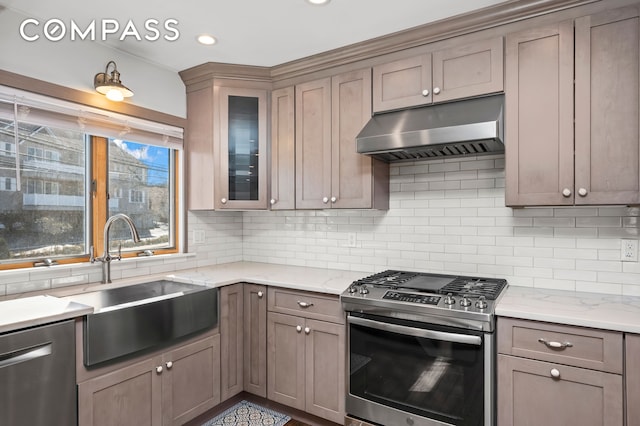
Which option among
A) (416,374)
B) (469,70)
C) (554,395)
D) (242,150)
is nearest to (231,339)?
(416,374)

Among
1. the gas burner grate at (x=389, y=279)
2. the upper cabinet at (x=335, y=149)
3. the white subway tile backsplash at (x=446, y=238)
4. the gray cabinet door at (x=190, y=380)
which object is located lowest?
the gray cabinet door at (x=190, y=380)

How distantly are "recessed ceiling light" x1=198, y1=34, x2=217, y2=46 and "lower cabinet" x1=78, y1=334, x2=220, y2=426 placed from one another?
76.2 inches

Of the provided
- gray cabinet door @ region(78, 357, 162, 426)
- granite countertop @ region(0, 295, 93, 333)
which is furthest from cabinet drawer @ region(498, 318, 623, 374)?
granite countertop @ region(0, 295, 93, 333)

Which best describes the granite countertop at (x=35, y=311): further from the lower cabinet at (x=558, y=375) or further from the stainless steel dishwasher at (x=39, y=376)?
the lower cabinet at (x=558, y=375)

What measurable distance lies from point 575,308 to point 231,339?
2031mm

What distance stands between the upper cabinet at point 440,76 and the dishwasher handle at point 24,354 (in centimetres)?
219

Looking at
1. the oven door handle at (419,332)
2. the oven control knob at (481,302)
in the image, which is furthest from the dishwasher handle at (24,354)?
the oven control knob at (481,302)

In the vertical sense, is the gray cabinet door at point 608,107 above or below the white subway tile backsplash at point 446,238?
above

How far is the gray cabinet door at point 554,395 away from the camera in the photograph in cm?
161

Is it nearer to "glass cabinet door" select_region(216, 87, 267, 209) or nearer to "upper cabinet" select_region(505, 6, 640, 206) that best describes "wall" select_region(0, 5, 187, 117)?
"glass cabinet door" select_region(216, 87, 267, 209)

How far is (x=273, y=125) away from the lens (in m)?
3.00

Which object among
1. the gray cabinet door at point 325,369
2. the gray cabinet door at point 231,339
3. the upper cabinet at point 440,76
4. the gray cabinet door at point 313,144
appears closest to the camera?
the upper cabinet at point 440,76

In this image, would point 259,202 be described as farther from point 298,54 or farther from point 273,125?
point 298,54

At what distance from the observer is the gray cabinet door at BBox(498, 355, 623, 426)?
1.61m
